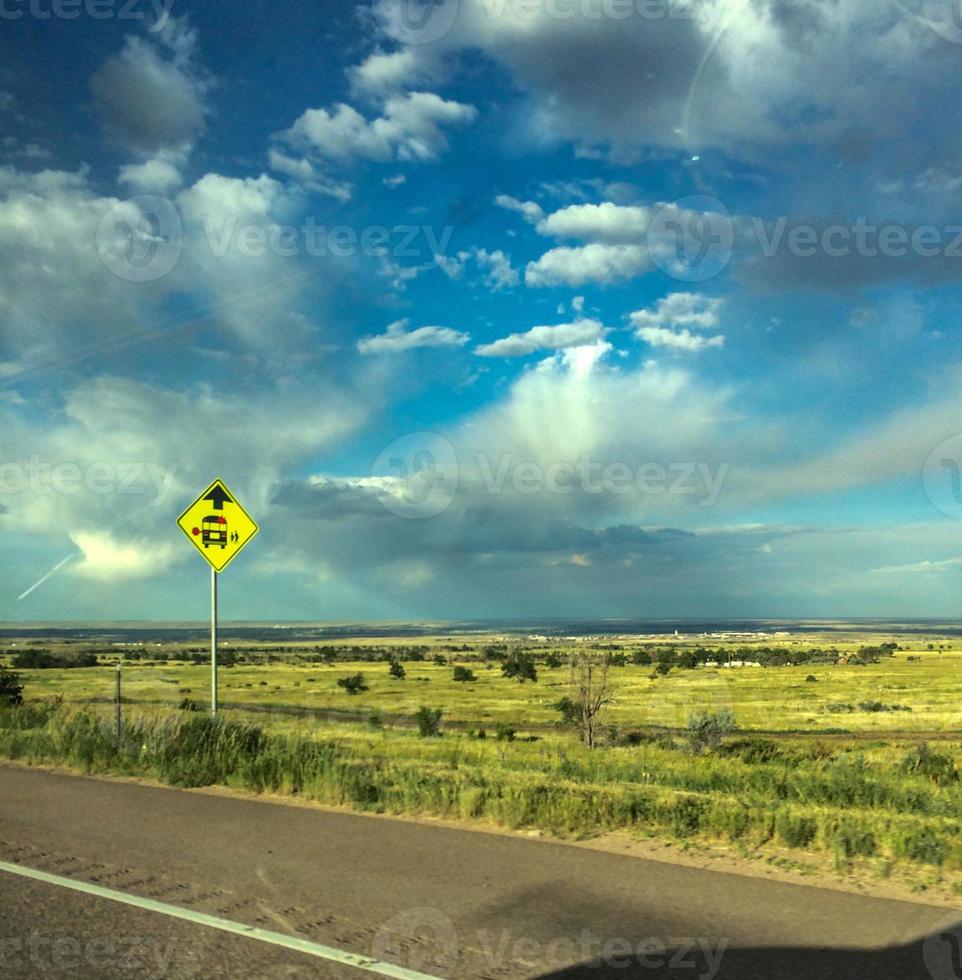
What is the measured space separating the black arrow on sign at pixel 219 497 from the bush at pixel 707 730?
26385 millimetres

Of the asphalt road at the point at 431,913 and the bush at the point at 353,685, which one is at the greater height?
the asphalt road at the point at 431,913

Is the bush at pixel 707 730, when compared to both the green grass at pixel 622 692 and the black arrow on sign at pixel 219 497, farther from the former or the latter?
the black arrow on sign at pixel 219 497

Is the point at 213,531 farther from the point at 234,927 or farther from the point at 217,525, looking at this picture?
the point at 234,927

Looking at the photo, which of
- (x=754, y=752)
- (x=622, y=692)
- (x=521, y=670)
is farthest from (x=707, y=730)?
(x=521, y=670)

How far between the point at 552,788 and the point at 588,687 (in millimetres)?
34952

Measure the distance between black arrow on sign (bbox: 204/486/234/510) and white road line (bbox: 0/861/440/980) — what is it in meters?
8.21

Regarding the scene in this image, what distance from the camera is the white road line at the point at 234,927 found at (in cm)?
520

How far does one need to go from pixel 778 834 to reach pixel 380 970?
14.7 ft

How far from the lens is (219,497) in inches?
A: 599

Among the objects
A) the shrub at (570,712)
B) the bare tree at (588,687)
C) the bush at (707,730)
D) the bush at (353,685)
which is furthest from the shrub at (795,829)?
the bush at (353,685)

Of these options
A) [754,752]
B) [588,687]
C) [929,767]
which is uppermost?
[929,767]

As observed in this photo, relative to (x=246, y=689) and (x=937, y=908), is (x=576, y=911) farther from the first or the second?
(x=246, y=689)

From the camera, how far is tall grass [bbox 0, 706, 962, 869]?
27.6 ft

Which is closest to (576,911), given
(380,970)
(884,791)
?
(380,970)
